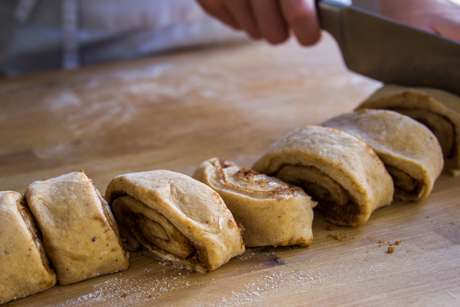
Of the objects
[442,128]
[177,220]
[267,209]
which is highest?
[177,220]

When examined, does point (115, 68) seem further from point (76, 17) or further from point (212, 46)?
point (212, 46)

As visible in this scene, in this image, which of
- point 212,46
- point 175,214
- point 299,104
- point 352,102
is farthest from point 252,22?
point 175,214

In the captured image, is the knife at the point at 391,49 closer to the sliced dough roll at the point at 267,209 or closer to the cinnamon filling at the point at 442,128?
the cinnamon filling at the point at 442,128

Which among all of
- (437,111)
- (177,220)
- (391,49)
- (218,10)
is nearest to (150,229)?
(177,220)

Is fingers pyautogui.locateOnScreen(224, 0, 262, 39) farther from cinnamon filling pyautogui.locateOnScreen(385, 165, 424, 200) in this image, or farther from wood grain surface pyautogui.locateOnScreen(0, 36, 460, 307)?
cinnamon filling pyautogui.locateOnScreen(385, 165, 424, 200)

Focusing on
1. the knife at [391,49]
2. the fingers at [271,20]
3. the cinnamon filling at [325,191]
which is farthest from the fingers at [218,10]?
the cinnamon filling at [325,191]

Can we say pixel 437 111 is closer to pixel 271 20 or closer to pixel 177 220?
pixel 271 20
